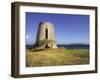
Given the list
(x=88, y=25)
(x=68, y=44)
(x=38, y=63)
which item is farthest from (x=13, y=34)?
(x=88, y=25)

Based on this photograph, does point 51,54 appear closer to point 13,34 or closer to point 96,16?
point 13,34

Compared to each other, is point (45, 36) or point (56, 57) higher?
point (45, 36)

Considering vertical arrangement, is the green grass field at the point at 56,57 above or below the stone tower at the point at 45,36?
below

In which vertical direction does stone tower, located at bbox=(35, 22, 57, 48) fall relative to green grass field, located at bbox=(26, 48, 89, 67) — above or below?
above
